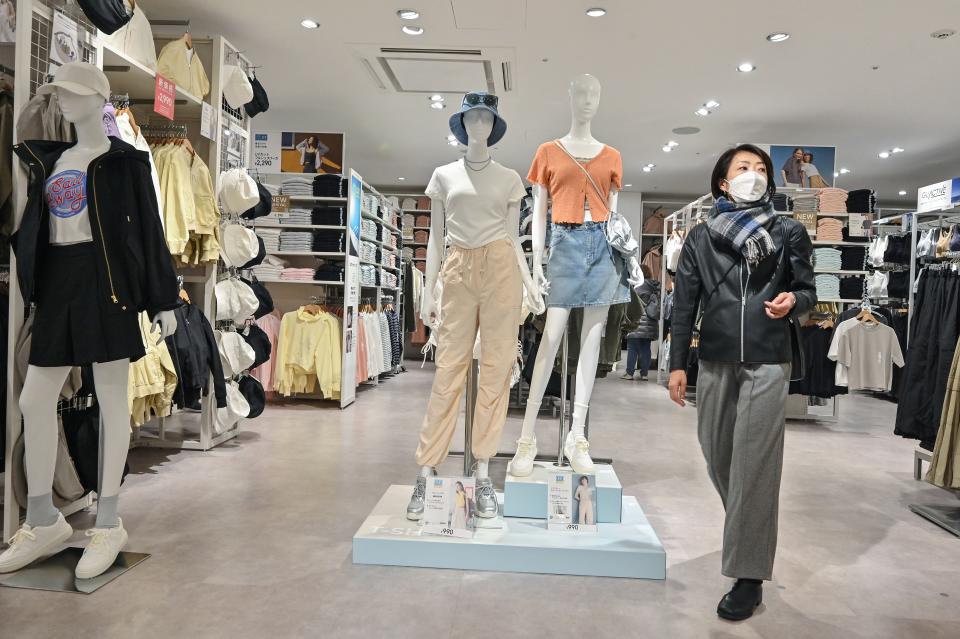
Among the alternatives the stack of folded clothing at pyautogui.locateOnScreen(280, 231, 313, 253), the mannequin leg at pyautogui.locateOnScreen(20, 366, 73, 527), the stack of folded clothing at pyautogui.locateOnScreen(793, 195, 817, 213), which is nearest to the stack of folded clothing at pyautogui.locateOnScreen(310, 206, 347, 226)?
the stack of folded clothing at pyautogui.locateOnScreen(280, 231, 313, 253)

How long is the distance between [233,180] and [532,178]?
2275mm

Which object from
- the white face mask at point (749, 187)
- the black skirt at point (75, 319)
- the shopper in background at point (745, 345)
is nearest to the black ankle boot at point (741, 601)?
the shopper in background at point (745, 345)

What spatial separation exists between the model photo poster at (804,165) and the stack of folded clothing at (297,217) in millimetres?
5184

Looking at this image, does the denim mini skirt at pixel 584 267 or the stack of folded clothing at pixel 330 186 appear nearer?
the denim mini skirt at pixel 584 267

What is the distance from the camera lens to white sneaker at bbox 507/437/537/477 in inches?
118

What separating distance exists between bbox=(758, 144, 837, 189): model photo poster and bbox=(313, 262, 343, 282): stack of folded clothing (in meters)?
4.99

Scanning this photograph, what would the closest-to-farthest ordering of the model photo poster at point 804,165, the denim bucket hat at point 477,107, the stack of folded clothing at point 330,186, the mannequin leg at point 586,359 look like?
the denim bucket hat at point 477,107 < the mannequin leg at point 586,359 < the stack of folded clothing at point 330,186 < the model photo poster at point 804,165

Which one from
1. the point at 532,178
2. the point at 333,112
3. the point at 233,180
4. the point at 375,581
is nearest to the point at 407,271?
the point at 333,112

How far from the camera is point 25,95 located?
265cm

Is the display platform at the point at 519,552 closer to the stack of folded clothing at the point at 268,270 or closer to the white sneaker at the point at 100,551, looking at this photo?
the white sneaker at the point at 100,551

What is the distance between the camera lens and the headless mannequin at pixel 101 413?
244 cm

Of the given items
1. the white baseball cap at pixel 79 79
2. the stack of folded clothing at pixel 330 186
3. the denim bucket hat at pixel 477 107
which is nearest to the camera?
the white baseball cap at pixel 79 79

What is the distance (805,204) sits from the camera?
21.9 feet

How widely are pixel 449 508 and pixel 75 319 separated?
5.20 ft
